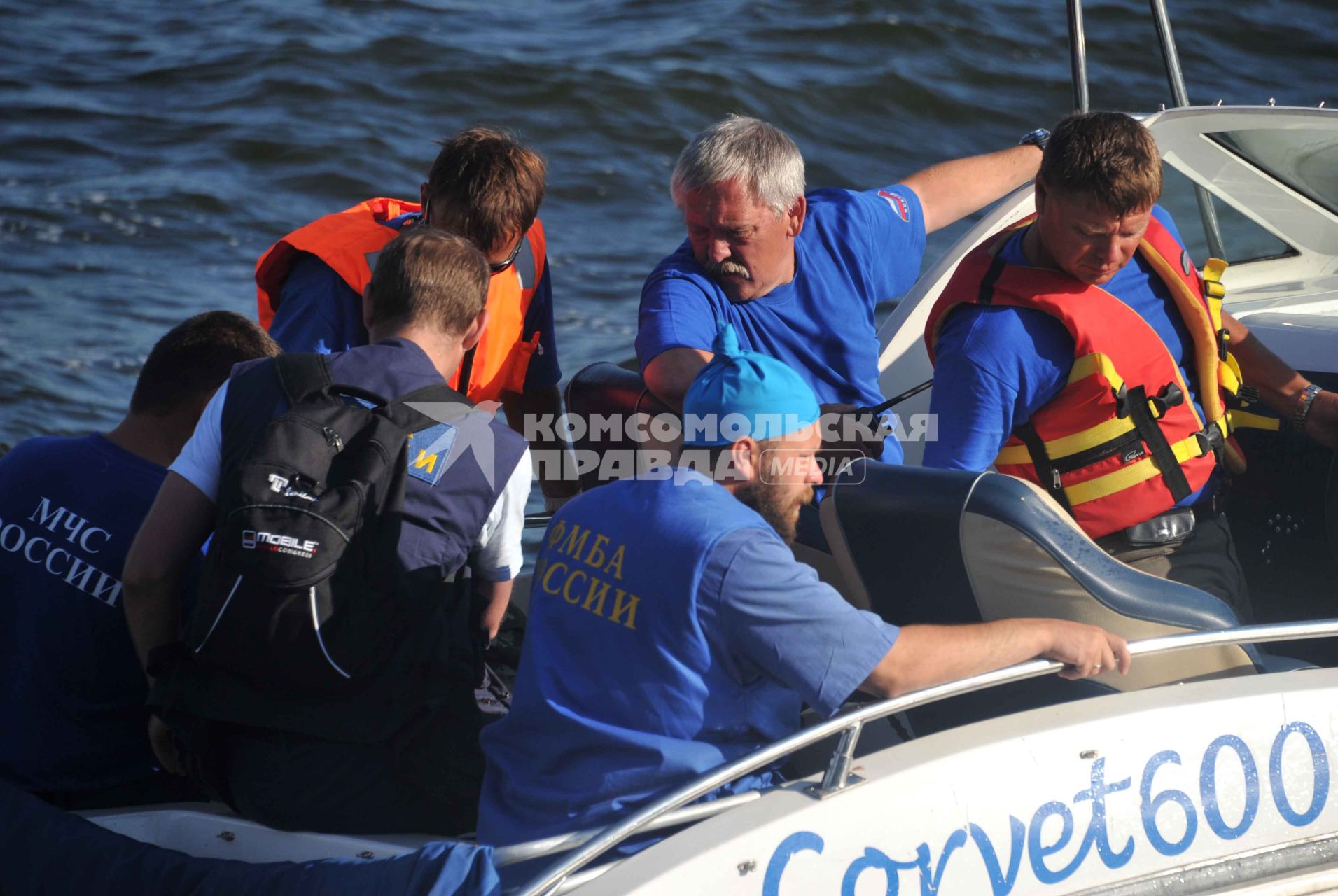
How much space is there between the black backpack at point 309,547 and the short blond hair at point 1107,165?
1.20 m

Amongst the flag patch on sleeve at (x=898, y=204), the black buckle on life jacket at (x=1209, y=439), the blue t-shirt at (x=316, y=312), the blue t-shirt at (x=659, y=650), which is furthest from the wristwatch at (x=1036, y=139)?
the blue t-shirt at (x=659, y=650)

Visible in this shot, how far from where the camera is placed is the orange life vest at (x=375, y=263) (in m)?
2.72

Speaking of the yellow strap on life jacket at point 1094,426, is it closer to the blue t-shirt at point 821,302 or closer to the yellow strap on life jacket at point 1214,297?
the yellow strap on life jacket at point 1214,297

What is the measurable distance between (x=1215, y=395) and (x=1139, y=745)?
0.91 m

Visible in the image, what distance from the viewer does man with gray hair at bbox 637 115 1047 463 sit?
8.73 feet

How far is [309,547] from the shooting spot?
71.6 inches

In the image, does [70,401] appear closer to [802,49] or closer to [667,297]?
[667,297]

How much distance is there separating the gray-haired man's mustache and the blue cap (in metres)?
0.90

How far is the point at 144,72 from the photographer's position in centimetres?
967

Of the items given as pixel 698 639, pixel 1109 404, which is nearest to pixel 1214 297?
pixel 1109 404

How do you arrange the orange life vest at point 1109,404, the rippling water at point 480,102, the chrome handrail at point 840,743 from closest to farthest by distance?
the chrome handrail at point 840,743, the orange life vest at point 1109,404, the rippling water at point 480,102

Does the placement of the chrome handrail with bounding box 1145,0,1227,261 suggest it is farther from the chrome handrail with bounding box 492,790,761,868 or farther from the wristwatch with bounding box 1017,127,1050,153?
the chrome handrail with bounding box 492,790,761,868

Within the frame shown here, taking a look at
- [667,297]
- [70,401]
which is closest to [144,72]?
[70,401]

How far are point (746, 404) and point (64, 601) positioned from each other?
114 centimetres
